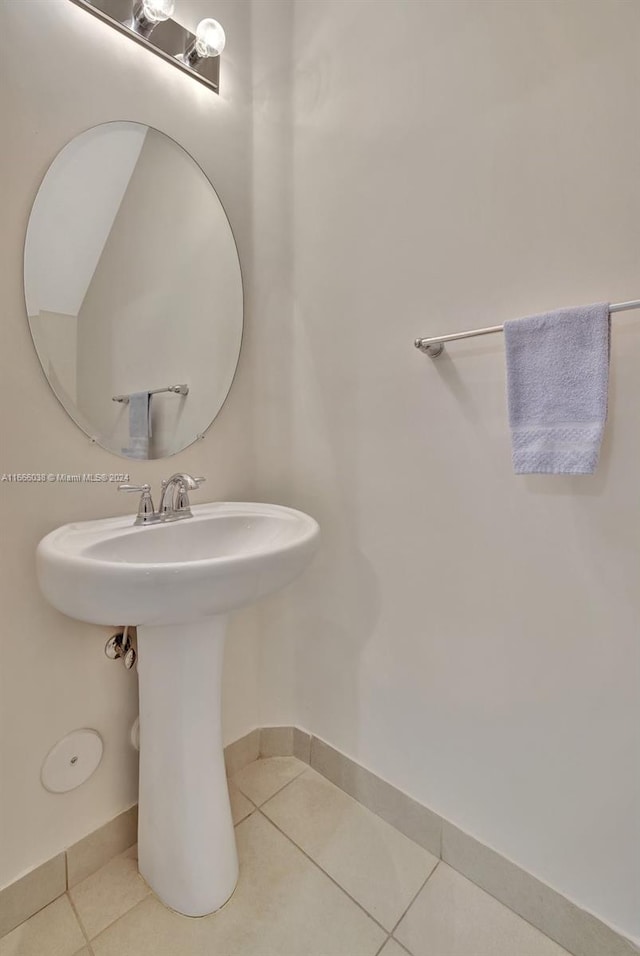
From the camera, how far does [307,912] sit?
972 mm

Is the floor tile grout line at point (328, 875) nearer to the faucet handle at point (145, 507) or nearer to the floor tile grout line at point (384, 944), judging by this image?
the floor tile grout line at point (384, 944)

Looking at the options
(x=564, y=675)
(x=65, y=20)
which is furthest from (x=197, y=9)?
(x=564, y=675)

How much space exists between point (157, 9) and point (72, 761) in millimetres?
1725

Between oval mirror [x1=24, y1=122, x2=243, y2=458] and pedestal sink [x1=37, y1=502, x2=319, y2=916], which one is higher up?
oval mirror [x1=24, y1=122, x2=243, y2=458]

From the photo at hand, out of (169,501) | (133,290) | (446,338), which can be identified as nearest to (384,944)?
(169,501)

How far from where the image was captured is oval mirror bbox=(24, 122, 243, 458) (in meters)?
0.97

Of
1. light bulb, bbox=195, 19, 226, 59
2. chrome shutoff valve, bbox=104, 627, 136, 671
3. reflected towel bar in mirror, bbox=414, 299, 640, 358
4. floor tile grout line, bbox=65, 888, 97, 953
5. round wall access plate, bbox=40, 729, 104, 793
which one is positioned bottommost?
floor tile grout line, bbox=65, 888, 97, 953

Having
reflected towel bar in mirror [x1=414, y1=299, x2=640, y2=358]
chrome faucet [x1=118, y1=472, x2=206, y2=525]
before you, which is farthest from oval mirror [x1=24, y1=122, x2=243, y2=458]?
reflected towel bar in mirror [x1=414, y1=299, x2=640, y2=358]

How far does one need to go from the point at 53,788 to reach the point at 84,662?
0.27 m

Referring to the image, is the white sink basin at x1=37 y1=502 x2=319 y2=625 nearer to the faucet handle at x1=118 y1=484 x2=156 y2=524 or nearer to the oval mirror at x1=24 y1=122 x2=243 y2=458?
the faucet handle at x1=118 y1=484 x2=156 y2=524

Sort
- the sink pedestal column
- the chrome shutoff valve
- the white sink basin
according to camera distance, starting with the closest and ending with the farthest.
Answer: the white sink basin, the sink pedestal column, the chrome shutoff valve

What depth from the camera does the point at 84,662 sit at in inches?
40.8

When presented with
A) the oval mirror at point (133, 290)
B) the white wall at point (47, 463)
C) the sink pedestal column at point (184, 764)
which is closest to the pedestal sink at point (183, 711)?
the sink pedestal column at point (184, 764)

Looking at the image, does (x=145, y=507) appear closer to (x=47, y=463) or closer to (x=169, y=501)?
(x=169, y=501)
